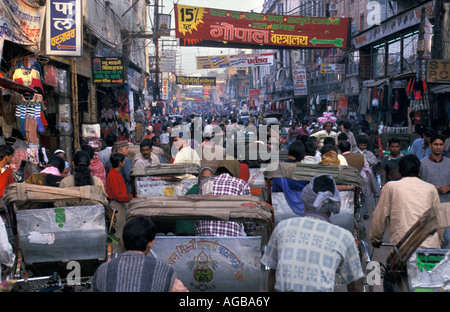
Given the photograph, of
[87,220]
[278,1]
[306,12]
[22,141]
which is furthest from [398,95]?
[278,1]

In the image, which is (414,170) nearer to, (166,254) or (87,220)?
(166,254)

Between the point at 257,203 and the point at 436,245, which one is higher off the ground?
the point at 257,203

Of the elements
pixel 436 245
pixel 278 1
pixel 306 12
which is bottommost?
pixel 436 245

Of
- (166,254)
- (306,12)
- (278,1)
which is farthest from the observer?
(278,1)

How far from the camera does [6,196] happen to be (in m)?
5.41

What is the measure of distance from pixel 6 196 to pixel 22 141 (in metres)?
6.04

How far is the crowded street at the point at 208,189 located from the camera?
3.41 metres

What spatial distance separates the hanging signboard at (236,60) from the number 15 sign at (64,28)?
64.0 feet

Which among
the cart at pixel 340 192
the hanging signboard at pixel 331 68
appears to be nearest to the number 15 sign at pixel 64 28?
the cart at pixel 340 192

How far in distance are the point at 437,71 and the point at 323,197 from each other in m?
11.8

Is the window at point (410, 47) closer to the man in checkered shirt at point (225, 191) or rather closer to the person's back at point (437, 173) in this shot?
the person's back at point (437, 173)

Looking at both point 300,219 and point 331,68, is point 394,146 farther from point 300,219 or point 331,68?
point 331,68

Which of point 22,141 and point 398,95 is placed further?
point 398,95

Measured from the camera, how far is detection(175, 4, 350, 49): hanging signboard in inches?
776
